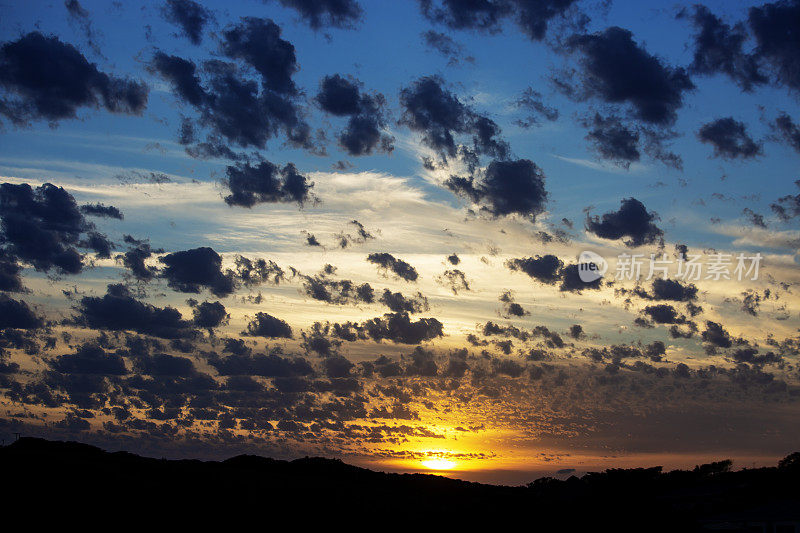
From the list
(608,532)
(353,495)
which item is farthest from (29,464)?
(608,532)

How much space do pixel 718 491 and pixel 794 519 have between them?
33.7 metres

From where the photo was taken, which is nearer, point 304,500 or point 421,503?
point 304,500

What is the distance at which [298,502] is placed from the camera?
7119cm

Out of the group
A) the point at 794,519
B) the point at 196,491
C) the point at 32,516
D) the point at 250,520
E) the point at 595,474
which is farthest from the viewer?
the point at 595,474

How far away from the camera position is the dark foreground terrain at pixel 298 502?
5659cm

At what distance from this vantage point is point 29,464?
225 ft

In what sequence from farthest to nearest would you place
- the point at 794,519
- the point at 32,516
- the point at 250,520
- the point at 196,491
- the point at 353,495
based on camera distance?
1. the point at 353,495
2. the point at 196,491
3. the point at 250,520
4. the point at 32,516
5. the point at 794,519

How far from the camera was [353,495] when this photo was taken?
82688 millimetres

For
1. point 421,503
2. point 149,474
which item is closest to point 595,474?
point 421,503

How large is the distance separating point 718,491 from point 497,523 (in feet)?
76.0

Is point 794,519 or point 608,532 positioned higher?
point 794,519

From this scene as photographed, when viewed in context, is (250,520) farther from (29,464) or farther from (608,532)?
(608,532)

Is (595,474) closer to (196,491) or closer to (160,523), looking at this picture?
(196,491)

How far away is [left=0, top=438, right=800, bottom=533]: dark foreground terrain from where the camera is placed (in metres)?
56.6
